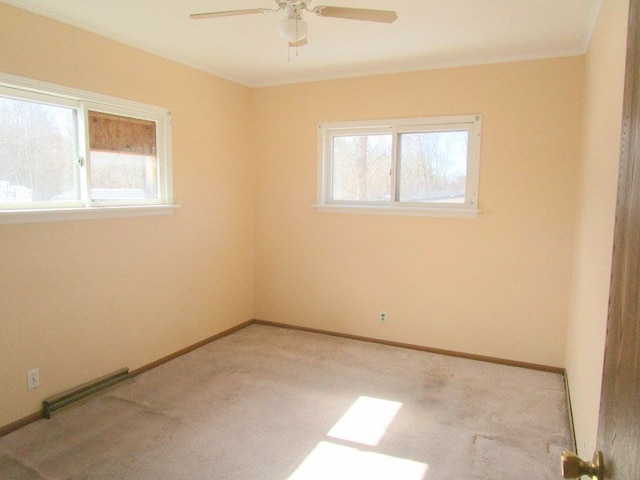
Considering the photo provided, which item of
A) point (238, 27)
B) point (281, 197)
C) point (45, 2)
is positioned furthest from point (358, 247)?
point (45, 2)

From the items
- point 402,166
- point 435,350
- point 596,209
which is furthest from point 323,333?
point 596,209

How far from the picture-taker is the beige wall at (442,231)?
328 cm

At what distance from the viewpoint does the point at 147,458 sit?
7.37 feet

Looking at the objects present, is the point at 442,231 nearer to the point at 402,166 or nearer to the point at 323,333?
the point at 402,166

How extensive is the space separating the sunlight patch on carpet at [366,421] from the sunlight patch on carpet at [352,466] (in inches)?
5.0

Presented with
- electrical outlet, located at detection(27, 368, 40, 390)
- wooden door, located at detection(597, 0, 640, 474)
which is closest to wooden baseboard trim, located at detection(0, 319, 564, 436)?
electrical outlet, located at detection(27, 368, 40, 390)

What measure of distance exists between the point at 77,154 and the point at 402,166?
8.36 ft

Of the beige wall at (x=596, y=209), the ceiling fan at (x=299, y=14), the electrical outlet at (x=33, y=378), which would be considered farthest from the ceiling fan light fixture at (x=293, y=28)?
the electrical outlet at (x=33, y=378)

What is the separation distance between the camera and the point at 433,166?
3.71 m

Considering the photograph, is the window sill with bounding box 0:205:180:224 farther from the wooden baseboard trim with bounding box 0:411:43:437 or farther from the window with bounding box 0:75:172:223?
the wooden baseboard trim with bounding box 0:411:43:437

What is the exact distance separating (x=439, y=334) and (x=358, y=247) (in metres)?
1.06

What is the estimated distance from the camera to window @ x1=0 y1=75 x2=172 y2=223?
8.21 ft

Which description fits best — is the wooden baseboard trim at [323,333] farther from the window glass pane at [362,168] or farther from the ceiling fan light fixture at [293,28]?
the ceiling fan light fixture at [293,28]

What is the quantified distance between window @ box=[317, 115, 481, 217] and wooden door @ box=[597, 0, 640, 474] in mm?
2788
